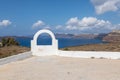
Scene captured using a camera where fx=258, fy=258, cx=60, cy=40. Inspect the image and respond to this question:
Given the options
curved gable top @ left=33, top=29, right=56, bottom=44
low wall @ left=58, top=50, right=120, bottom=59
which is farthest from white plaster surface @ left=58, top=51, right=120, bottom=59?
curved gable top @ left=33, top=29, right=56, bottom=44

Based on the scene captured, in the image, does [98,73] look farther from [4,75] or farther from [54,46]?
[54,46]

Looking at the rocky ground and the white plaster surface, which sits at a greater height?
the rocky ground

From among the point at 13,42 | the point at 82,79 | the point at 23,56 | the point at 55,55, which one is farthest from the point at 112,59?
the point at 13,42

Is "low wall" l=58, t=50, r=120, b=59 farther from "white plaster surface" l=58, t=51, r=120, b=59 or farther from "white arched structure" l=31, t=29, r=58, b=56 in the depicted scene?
"white arched structure" l=31, t=29, r=58, b=56

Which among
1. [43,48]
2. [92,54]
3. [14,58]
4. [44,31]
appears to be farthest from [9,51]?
[92,54]

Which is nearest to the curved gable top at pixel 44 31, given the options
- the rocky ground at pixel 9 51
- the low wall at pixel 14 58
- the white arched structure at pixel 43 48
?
the white arched structure at pixel 43 48

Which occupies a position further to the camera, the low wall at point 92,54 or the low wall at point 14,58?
the low wall at point 92,54

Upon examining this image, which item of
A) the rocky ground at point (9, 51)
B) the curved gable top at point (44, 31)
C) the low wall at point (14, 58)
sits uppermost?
the curved gable top at point (44, 31)

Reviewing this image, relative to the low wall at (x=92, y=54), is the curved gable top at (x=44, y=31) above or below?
above

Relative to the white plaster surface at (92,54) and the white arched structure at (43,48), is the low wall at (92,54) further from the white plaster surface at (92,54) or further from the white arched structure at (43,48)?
the white arched structure at (43,48)

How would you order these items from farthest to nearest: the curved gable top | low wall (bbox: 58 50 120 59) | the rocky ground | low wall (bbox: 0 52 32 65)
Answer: the curved gable top < the rocky ground < low wall (bbox: 58 50 120 59) < low wall (bbox: 0 52 32 65)

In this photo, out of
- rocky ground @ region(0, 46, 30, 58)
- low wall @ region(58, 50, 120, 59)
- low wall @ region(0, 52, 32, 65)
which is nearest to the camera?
low wall @ region(0, 52, 32, 65)

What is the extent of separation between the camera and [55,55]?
23109mm

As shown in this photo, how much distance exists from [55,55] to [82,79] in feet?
37.1
